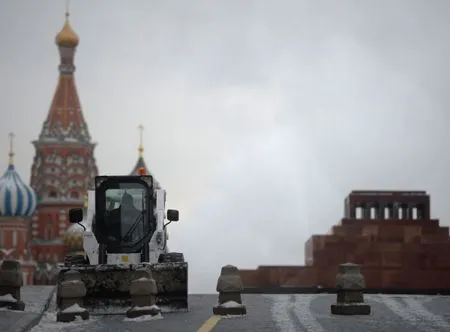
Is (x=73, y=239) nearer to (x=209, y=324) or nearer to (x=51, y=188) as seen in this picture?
(x=51, y=188)

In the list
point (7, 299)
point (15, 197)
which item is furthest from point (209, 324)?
point (15, 197)

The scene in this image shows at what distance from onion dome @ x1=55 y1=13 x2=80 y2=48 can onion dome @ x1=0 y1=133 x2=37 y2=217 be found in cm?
1946

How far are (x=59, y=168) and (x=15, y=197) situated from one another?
7974 millimetres

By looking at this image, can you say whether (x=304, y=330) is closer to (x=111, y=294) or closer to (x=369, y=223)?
(x=111, y=294)

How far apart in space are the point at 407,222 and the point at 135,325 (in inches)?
1381

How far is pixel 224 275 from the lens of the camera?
19.5 metres

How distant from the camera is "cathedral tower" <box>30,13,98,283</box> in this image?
15062 cm

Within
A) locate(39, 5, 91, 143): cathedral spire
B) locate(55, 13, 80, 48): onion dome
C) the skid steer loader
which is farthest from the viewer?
locate(55, 13, 80, 48): onion dome

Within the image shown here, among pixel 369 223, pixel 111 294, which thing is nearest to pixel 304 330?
pixel 111 294

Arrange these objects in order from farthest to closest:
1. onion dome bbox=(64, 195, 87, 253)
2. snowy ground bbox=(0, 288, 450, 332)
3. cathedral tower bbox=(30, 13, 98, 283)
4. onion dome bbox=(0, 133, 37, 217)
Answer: cathedral tower bbox=(30, 13, 98, 283)
onion dome bbox=(0, 133, 37, 217)
onion dome bbox=(64, 195, 87, 253)
snowy ground bbox=(0, 288, 450, 332)

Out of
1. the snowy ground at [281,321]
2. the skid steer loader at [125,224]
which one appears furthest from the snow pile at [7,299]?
the skid steer loader at [125,224]

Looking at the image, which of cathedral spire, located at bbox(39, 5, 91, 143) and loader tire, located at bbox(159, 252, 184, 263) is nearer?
loader tire, located at bbox(159, 252, 184, 263)

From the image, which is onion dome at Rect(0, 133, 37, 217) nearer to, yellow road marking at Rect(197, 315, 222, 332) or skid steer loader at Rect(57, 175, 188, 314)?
skid steer loader at Rect(57, 175, 188, 314)

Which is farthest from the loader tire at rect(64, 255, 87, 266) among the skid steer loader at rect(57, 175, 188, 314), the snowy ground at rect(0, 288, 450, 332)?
the snowy ground at rect(0, 288, 450, 332)
